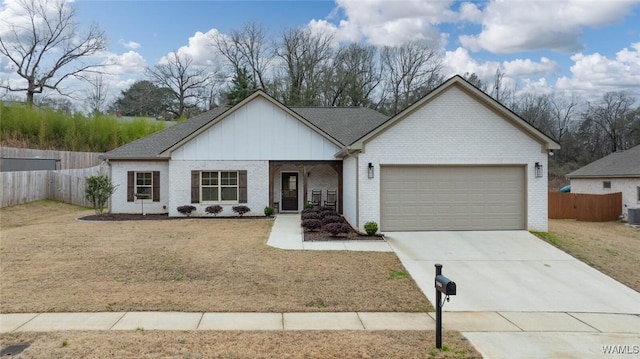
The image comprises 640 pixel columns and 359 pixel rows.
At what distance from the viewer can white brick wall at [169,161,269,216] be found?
61.7 ft

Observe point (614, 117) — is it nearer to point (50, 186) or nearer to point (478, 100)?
point (478, 100)

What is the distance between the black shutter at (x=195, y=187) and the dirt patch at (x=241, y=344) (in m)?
12.9

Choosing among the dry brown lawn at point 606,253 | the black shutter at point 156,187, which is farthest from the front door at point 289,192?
the dry brown lawn at point 606,253

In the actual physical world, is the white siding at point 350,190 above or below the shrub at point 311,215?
above

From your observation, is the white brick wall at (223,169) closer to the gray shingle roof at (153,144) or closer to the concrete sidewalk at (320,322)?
the gray shingle roof at (153,144)

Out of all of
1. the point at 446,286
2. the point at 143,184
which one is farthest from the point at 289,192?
the point at 446,286

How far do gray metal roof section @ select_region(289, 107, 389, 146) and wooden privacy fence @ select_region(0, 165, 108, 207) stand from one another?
38.8ft

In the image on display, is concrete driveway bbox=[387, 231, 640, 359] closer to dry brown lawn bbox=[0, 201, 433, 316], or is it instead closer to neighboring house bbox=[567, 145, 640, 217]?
dry brown lawn bbox=[0, 201, 433, 316]

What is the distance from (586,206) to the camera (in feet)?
80.1

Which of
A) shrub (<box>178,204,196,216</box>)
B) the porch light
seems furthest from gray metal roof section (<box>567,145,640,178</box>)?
shrub (<box>178,204,196,216</box>)

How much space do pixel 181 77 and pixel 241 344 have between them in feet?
172

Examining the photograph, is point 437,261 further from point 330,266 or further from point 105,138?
point 105,138

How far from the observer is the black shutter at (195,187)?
18.8 m

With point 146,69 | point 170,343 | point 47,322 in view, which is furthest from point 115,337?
point 146,69
